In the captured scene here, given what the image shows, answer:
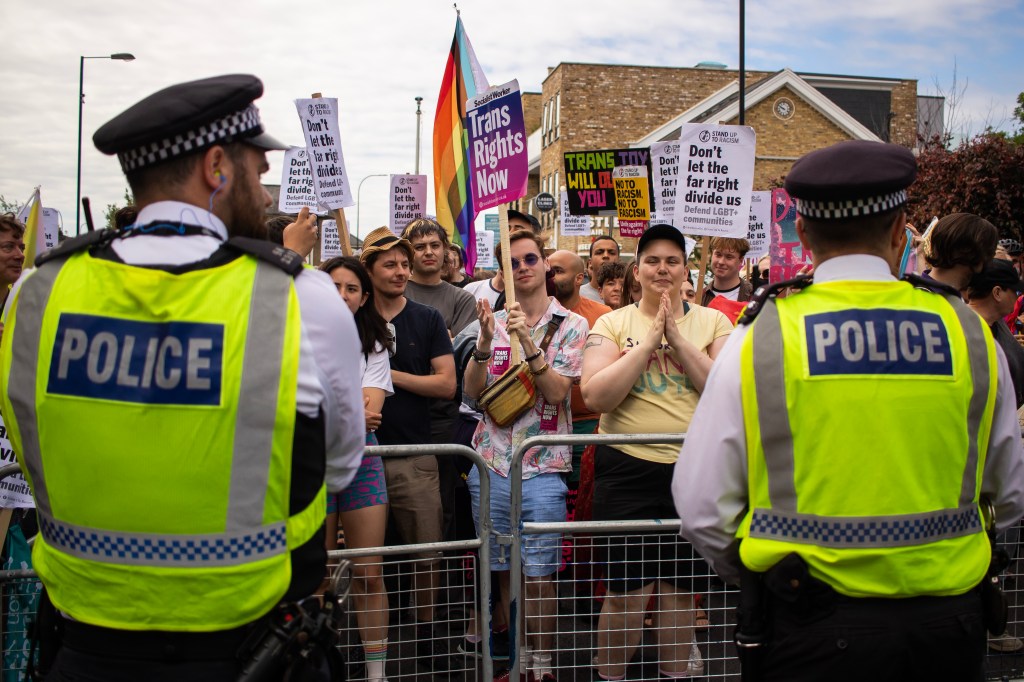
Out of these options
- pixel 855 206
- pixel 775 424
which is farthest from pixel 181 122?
pixel 855 206

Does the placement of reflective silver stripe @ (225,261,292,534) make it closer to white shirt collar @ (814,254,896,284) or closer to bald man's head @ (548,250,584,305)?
white shirt collar @ (814,254,896,284)

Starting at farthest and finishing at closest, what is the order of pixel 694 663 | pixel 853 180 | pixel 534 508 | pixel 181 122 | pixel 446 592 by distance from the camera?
pixel 534 508 < pixel 694 663 < pixel 446 592 < pixel 853 180 < pixel 181 122

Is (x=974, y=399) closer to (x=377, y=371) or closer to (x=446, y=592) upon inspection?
(x=446, y=592)

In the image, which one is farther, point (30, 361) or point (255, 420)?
point (30, 361)

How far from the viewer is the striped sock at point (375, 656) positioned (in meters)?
4.24

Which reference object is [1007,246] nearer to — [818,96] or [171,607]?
[171,607]

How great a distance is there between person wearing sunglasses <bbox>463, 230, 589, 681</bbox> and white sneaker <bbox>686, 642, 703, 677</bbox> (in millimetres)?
660

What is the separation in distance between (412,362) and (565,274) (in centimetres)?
180

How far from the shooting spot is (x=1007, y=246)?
7.94 metres

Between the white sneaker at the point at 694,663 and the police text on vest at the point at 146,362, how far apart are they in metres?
2.99

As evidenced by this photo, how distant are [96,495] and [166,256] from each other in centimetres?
61

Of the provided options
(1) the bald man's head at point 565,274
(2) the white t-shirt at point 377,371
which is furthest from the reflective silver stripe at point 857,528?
(1) the bald man's head at point 565,274

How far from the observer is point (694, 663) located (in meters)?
4.54

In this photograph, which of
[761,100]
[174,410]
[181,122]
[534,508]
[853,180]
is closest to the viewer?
[174,410]
